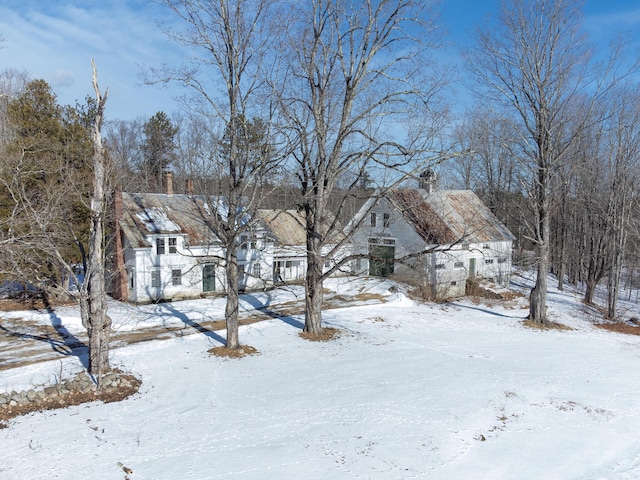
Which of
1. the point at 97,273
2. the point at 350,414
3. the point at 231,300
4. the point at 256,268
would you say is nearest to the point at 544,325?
the point at 350,414

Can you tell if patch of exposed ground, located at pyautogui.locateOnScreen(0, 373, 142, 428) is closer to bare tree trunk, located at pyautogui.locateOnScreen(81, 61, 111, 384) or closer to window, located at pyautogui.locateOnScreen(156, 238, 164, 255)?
bare tree trunk, located at pyautogui.locateOnScreen(81, 61, 111, 384)

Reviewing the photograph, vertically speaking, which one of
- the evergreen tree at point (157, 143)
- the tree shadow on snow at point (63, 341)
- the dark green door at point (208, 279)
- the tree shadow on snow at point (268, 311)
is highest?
the evergreen tree at point (157, 143)

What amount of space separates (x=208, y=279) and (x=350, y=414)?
16969 mm

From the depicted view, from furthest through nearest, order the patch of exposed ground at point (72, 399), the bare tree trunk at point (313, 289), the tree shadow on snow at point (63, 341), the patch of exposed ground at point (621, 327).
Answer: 1. the patch of exposed ground at point (621, 327)
2. the bare tree trunk at point (313, 289)
3. the tree shadow on snow at point (63, 341)
4. the patch of exposed ground at point (72, 399)

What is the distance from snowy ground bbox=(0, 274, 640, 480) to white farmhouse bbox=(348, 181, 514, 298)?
10422mm

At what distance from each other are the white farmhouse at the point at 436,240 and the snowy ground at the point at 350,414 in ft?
34.2

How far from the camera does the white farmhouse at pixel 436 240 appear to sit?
27.4 metres

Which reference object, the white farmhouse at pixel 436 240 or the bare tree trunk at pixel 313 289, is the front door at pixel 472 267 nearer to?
the white farmhouse at pixel 436 240

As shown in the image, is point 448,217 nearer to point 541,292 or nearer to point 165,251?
point 541,292

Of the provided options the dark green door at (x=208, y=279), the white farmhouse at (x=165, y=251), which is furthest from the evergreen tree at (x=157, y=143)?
the dark green door at (x=208, y=279)

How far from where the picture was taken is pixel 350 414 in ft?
33.4

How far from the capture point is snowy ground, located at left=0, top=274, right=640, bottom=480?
26.7 feet

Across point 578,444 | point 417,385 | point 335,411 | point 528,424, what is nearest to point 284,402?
point 335,411

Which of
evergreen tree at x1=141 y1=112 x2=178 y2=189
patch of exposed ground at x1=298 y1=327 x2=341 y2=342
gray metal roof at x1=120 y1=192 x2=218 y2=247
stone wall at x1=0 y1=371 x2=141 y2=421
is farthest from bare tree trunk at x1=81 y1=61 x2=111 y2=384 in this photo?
evergreen tree at x1=141 y1=112 x2=178 y2=189
